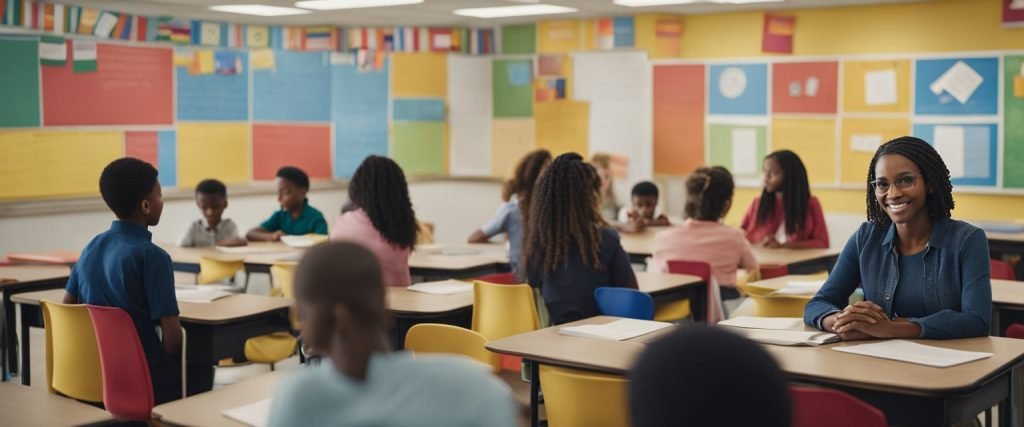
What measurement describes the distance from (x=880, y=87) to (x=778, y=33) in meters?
1.01

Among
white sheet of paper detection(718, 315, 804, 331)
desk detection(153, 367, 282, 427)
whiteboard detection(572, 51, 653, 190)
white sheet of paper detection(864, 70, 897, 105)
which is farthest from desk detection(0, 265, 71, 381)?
white sheet of paper detection(864, 70, 897, 105)

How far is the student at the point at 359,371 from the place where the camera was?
5.21 feet

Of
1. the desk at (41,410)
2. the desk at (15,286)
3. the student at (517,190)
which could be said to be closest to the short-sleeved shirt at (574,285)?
the student at (517,190)

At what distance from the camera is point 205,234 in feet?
23.8

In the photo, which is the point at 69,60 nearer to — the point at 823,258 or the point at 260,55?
the point at 260,55

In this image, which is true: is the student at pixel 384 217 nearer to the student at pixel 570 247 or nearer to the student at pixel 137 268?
the student at pixel 570 247

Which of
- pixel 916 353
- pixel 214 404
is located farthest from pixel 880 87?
pixel 214 404

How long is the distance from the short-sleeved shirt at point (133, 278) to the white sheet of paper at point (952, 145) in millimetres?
6639

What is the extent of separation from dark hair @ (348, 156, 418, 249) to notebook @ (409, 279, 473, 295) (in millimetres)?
450

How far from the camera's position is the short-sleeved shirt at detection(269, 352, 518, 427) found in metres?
1.59

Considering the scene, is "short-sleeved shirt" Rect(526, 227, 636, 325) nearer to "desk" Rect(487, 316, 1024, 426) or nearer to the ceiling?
"desk" Rect(487, 316, 1024, 426)

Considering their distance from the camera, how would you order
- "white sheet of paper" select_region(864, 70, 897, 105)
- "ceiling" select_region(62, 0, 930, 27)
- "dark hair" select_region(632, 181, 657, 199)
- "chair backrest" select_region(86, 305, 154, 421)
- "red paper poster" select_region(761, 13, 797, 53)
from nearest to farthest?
"chair backrest" select_region(86, 305, 154, 421)
"dark hair" select_region(632, 181, 657, 199)
"ceiling" select_region(62, 0, 930, 27)
"white sheet of paper" select_region(864, 70, 897, 105)
"red paper poster" select_region(761, 13, 797, 53)

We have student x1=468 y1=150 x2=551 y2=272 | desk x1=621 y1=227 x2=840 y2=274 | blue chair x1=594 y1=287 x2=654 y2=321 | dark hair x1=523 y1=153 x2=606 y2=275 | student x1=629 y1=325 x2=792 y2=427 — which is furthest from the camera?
student x1=468 y1=150 x2=551 y2=272

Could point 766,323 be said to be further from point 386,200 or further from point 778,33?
point 778,33
